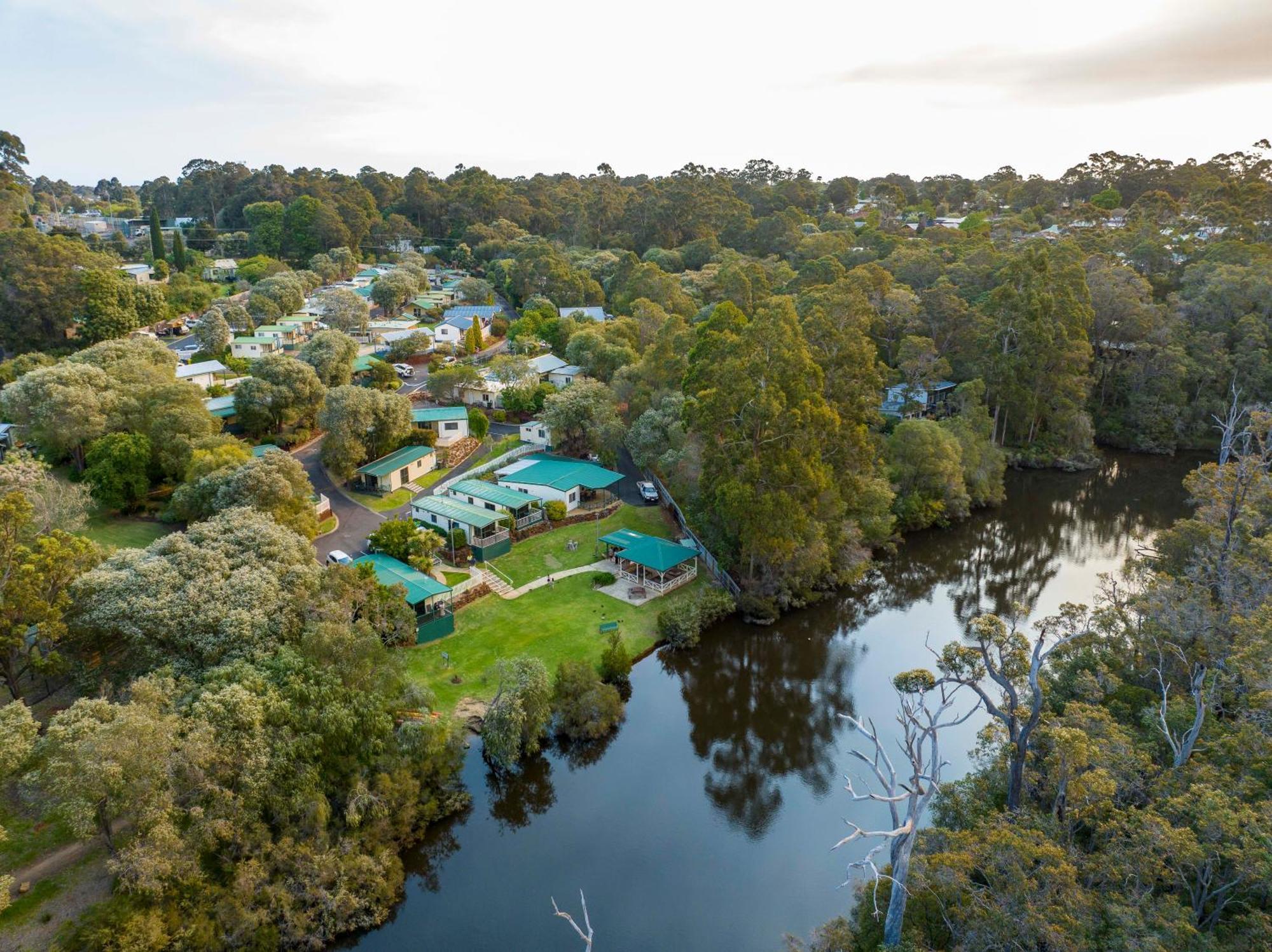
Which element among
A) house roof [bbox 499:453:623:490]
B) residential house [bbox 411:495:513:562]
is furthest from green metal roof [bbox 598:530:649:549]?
house roof [bbox 499:453:623:490]

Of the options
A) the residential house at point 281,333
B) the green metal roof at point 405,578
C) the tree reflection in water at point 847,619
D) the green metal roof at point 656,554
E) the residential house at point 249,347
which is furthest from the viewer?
the residential house at point 281,333

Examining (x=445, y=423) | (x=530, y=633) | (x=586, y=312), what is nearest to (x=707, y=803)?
(x=530, y=633)

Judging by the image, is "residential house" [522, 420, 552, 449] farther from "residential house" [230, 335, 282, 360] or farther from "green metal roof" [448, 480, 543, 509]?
"residential house" [230, 335, 282, 360]

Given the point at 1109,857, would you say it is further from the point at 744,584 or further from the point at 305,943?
the point at 744,584

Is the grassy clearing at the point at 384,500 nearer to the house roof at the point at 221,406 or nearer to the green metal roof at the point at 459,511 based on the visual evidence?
the green metal roof at the point at 459,511

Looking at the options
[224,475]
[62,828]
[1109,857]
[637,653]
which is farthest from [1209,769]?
[224,475]

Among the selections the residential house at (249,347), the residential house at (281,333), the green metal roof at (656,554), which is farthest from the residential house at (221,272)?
the green metal roof at (656,554)

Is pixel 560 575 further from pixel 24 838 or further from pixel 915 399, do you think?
pixel 915 399
